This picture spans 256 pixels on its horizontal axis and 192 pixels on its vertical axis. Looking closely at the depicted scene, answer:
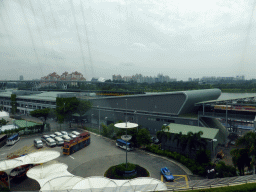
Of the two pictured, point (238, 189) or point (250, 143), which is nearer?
point (238, 189)

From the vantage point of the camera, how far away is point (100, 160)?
17.6m

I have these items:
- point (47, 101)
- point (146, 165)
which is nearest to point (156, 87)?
point (47, 101)

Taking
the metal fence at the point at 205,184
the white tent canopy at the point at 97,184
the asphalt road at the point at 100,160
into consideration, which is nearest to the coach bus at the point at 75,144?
the asphalt road at the point at 100,160

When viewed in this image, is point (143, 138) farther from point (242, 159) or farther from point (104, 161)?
point (242, 159)

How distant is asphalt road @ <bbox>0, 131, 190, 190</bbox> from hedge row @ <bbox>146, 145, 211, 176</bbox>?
2.62 feet

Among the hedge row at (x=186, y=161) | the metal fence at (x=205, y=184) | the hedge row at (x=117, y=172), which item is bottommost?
the hedge row at (x=117, y=172)

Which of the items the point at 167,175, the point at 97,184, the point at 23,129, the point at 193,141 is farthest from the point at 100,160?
the point at 23,129

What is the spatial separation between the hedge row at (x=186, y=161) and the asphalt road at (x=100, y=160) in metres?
0.80

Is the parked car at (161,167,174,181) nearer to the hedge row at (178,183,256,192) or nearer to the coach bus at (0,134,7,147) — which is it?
the hedge row at (178,183,256,192)

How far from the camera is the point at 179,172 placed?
48.6 ft

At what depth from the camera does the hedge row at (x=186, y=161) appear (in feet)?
46.8

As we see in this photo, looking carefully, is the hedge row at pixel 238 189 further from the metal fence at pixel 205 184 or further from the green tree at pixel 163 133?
the green tree at pixel 163 133

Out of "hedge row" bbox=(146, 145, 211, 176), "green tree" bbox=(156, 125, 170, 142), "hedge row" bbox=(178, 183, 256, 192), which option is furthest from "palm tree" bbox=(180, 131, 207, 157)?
"hedge row" bbox=(178, 183, 256, 192)

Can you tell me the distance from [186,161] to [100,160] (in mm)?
8814
